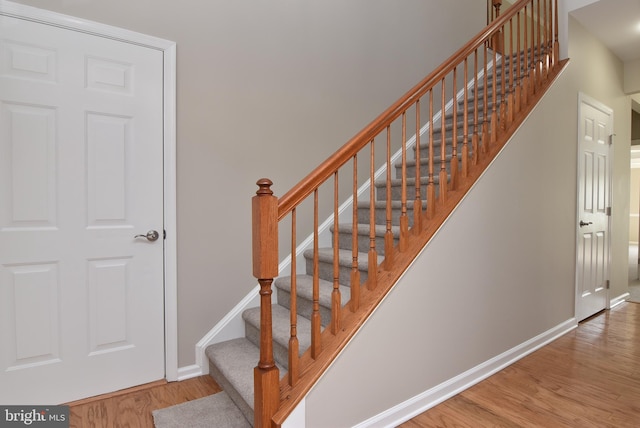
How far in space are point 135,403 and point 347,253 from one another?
152 cm

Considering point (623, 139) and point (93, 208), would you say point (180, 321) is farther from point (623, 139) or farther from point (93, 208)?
point (623, 139)

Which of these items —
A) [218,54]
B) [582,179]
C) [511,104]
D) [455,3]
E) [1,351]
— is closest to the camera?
[1,351]

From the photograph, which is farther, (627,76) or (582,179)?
(627,76)

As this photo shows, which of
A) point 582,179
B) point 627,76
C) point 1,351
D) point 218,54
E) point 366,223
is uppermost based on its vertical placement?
point 627,76

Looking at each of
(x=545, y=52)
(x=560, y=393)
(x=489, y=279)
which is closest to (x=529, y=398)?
(x=560, y=393)

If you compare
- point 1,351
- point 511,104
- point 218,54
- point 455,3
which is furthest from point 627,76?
point 1,351

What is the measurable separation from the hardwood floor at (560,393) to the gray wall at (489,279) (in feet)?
0.51

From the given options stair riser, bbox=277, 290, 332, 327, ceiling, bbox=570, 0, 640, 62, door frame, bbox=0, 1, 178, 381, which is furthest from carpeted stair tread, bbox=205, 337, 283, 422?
ceiling, bbox=570, 0, 640, 62

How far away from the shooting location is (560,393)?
220 centimetres

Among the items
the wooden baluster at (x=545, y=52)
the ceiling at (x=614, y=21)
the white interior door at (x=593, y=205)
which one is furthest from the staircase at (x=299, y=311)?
the ceiling at (x=614, y=21)

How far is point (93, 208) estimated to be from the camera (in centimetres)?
203

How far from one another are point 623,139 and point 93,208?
5.39 m

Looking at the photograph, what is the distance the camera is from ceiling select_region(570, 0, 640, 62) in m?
3.11

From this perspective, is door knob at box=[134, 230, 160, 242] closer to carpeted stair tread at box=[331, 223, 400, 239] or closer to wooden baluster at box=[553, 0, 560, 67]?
carpeted stair tread at box=[331, 223, 400, 239]
